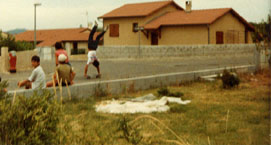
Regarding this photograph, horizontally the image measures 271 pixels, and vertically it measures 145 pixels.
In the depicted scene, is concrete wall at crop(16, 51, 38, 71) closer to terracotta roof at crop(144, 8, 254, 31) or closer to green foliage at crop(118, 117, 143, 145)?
terracotta roof at crop(144, 8, 254, 31)

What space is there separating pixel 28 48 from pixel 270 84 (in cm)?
1940

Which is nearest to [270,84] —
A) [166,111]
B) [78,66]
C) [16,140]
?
[16,140]

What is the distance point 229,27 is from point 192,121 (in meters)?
13.3

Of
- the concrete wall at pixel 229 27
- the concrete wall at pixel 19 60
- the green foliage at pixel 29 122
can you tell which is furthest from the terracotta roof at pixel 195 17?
the green foliage at pixel 29 122

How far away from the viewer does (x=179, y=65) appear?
63.0 feet

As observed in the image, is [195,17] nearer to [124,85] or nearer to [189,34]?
[189,34]

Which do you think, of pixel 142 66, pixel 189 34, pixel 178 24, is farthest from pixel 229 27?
pixel 142 66

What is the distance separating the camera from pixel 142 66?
57.0 ft

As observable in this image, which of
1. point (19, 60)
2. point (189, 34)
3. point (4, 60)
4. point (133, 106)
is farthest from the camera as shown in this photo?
point (189, 34)

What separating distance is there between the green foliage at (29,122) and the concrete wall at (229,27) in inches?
515

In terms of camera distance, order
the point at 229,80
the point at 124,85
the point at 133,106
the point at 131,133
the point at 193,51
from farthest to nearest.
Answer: the point at 193,51 → the point at 229,80 → the point at 124,85 → the point at 133,106 → the point at 131,133

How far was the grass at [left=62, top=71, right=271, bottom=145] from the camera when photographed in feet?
12.6

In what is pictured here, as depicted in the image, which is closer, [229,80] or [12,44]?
[229,80]

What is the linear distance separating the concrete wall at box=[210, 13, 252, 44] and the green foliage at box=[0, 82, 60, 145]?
42.9 feet
